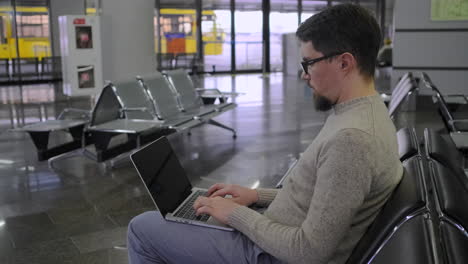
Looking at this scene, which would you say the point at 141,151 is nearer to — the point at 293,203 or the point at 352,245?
the point at 293,203

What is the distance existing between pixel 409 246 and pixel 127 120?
426 centimetres

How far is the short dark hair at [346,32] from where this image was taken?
4.55 feet

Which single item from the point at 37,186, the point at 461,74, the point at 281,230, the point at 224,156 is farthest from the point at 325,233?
the point at 461,74

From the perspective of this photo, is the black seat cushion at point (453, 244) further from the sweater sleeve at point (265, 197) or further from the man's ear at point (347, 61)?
the sweater sleeve at point (265, 197)

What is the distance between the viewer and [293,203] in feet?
5.00

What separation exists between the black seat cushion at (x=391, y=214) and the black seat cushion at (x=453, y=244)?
0.32 feet

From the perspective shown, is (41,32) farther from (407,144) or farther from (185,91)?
(407,144)

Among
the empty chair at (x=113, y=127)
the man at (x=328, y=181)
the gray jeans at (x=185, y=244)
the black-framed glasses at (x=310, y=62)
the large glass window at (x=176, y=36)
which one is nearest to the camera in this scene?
the man at (x=328, y=181)

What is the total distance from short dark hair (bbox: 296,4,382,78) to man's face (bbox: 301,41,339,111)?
1.0 inches

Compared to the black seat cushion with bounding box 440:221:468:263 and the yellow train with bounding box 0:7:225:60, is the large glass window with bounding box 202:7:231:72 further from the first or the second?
the black seat cushion with bounding box 440:221:468:263

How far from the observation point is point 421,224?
1.18 m

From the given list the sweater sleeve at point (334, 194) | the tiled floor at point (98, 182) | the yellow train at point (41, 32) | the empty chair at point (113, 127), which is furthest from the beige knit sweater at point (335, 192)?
the yellow train at point (41, 32)

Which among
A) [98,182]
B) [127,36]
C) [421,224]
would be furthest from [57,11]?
[421,224]

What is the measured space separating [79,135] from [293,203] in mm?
4055
